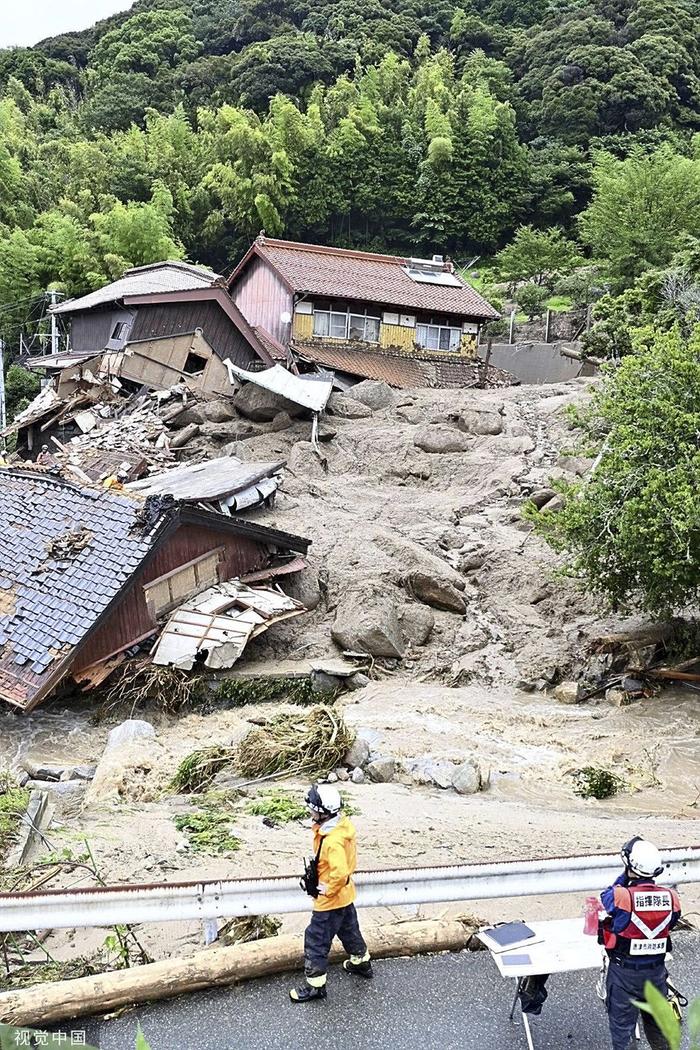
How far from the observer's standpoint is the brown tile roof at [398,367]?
25.6 m

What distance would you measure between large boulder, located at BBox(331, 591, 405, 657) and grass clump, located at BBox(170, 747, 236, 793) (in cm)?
472

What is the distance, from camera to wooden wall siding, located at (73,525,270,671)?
37.8 ft

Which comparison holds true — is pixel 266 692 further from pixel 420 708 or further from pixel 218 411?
pixel 218 411

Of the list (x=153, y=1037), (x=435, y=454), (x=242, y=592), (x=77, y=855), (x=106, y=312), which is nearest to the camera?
(x=153, y=1037)

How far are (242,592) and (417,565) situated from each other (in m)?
3.59

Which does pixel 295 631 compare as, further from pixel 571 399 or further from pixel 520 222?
pixel 520 222

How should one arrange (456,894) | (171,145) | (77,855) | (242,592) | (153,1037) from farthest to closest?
(171,145) → (242,592) → (77,855) → (456,894) → (153,1037)

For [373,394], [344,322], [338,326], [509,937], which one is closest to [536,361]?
[344,322]

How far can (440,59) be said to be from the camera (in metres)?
54.3

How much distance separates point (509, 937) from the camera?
4.12m

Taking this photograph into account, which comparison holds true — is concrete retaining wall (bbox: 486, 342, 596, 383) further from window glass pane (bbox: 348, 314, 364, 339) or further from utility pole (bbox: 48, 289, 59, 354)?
utility pole (bbox: 48, 289, 59, 354)

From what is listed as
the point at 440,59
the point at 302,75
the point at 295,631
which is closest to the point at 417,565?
the point at 295,631

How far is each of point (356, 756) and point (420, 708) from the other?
2762 millimetres

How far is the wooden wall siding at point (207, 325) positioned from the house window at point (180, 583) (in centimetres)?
1236
